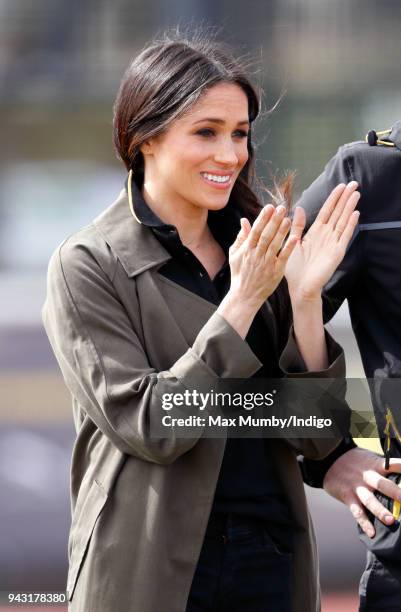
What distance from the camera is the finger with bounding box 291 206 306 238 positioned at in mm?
1551

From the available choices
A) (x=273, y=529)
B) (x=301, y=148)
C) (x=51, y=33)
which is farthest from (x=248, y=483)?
(x=51, y=33)

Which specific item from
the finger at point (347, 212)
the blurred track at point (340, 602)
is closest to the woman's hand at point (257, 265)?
the finger at point (347, 212)

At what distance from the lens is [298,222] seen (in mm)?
1556

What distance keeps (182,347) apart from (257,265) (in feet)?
0.58

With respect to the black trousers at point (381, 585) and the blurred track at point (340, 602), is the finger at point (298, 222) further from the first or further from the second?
the blurred track at point (340, 602)

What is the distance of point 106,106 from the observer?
11.2 ft

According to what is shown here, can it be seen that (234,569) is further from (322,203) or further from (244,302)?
(322,203)

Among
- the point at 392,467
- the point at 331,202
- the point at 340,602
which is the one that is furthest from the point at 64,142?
the point at 392,467

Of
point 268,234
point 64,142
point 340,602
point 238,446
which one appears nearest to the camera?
point 268,234

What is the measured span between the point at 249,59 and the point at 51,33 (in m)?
2.05

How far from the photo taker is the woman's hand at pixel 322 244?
1549 millimetres

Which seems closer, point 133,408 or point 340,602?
point 133,408

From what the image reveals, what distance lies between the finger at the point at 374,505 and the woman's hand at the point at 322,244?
29cm

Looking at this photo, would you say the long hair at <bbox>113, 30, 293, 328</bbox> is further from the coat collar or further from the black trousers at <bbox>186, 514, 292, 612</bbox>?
the black trousers at <bbox>186, 514, 292, 612</bbox>
